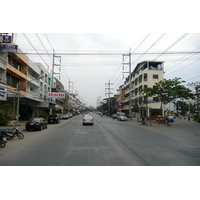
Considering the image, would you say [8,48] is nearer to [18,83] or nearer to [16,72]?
[16,72]

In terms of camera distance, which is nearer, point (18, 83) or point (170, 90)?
point (18, 83)

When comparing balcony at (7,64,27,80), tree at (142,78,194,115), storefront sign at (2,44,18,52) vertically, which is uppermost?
storefront sign at (2,44,18,52)

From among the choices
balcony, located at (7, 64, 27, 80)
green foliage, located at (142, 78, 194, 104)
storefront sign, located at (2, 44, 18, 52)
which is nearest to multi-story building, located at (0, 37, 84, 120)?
balcony, located at (7, 64, 27, 80)

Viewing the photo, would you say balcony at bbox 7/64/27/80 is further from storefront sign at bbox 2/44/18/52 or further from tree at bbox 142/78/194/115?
tree at bbox 142/78/194/115

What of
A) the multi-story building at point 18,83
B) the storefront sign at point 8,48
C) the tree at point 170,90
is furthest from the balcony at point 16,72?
the tree at point 170,90

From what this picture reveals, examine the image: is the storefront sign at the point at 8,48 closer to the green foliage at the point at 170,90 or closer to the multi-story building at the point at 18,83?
the multi-story building at the point at 18,83

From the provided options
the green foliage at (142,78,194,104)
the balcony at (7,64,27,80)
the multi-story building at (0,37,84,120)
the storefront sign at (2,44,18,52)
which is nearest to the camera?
the storefront sign at (2,44,18,52)

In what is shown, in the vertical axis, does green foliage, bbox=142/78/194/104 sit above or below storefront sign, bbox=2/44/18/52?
below

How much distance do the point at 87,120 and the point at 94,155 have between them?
1902 centimetres

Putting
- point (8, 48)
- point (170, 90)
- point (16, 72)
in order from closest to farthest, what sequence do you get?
point (8, 48) → point (16, 72) → point (170, 90)

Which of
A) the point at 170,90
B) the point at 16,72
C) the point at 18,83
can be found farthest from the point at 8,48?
the point at 170,90

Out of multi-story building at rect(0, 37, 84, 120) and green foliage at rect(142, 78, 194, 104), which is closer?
multi-story building at rect(0, 37, 84, 120)

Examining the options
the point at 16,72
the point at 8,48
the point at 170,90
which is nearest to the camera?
the point at 8,48

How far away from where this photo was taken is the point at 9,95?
25234mm
